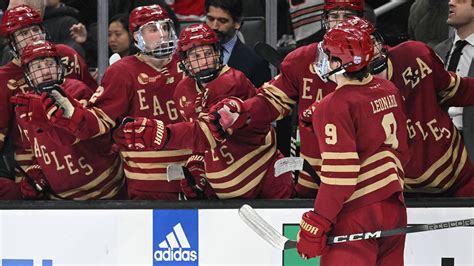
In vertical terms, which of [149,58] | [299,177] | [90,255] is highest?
[149,58]

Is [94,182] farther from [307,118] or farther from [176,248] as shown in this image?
[307,118]

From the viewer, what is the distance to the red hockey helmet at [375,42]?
443 cm

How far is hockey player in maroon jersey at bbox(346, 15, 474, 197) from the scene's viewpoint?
4.90 metres

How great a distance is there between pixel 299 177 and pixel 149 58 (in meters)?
0.79

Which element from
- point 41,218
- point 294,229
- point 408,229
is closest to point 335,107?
point 408,229

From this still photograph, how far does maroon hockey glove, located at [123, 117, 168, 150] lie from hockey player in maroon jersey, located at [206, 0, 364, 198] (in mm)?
350

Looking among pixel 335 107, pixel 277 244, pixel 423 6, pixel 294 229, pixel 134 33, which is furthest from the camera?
pixel 423 6

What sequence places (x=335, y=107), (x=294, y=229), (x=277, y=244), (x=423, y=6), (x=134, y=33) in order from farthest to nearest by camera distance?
(x=423, y=6)
(x=134, y=33)
(x=294, y=229)
(x=277, y=244)
(x=335, y=107)

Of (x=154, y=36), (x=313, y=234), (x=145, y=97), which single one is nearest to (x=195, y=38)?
(x=154, y=36)

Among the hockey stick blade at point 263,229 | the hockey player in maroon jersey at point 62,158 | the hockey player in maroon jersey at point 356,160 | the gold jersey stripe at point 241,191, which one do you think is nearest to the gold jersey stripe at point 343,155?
the hockey player in maroon jersey at point 356,160

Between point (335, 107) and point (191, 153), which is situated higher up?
point (335, 107)

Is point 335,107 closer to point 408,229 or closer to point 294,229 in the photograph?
point 408,229

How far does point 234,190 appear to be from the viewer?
499 centimetres

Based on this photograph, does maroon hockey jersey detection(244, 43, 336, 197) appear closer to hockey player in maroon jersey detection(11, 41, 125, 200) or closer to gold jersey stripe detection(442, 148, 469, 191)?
gold jersey stripe detection(442, 148, 469, 191)
